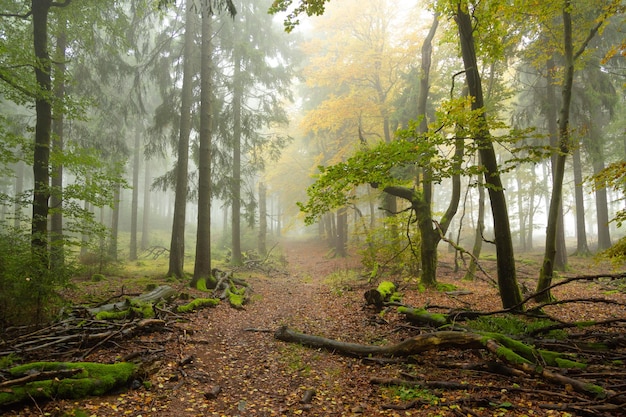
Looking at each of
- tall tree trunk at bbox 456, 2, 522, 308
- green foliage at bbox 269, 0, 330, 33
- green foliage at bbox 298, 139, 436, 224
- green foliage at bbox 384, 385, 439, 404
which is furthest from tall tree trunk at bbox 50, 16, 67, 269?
tall tree trunk at bbox 456, 2, 522, 308

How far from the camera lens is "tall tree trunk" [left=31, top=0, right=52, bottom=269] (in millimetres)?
6980

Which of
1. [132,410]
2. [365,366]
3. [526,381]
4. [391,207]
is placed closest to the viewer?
[132,410]

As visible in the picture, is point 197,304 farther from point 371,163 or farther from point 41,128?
point 371,163

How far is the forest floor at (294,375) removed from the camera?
12.0 feet

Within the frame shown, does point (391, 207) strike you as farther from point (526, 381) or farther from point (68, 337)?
point (68, 337)

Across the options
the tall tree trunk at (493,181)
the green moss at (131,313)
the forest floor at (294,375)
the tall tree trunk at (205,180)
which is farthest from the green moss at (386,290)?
the tall tree trunk at (205,180)

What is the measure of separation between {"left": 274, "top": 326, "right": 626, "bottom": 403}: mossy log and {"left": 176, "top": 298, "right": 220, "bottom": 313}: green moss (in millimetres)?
3034

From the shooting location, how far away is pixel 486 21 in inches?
267

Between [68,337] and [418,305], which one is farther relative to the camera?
[418,305]

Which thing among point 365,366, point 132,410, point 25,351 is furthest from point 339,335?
point 25,351

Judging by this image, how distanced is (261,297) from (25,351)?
22.4 feet

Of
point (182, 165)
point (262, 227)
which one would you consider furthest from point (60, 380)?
point (262, 227)

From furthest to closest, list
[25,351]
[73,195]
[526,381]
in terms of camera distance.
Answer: [73,195] < [25,351] < [526,381]

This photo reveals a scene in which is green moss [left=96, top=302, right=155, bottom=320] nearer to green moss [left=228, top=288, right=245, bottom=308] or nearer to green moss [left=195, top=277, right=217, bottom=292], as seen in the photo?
green moss [left=228, top=288, right=245, bottom=308]
